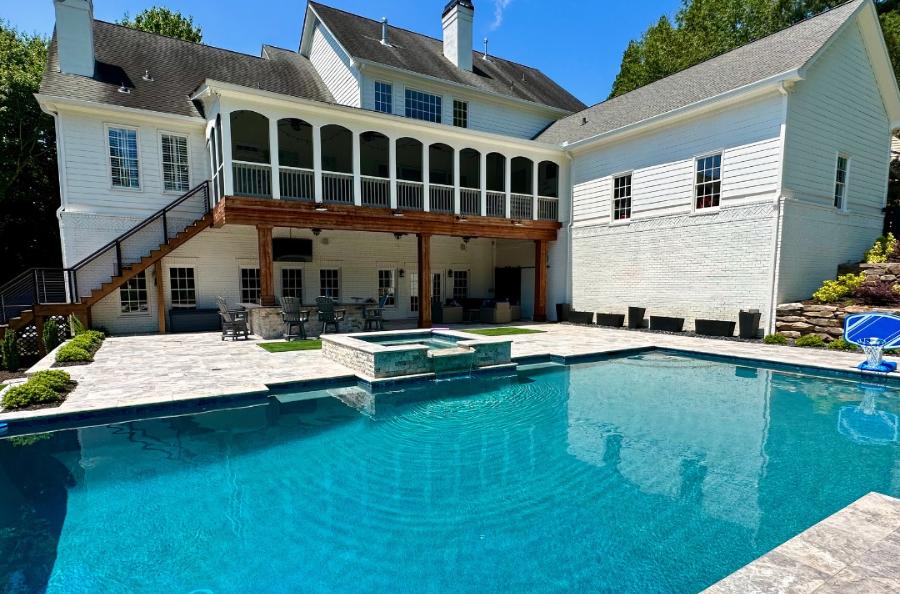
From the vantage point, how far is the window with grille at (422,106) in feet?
57.4

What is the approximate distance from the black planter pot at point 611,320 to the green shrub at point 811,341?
4961mm

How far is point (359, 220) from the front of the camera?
13523 millimetres

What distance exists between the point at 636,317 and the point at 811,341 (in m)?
4.65

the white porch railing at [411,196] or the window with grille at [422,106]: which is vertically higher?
the window with grille at [422,106]

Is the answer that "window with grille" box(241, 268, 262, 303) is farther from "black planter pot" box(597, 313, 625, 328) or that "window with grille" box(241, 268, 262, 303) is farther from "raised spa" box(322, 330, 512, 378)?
"black planter pot" box(597, 313, 625, 328)

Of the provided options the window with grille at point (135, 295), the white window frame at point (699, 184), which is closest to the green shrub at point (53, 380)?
the window with grille at point (135, 295)

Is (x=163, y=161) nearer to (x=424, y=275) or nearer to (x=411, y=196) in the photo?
(x=411, y=196)

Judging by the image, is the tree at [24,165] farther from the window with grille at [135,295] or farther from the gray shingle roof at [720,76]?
the gray shingle roof at [720,76]

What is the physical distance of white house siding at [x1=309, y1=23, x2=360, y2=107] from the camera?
54.2 feet

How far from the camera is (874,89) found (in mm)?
14195

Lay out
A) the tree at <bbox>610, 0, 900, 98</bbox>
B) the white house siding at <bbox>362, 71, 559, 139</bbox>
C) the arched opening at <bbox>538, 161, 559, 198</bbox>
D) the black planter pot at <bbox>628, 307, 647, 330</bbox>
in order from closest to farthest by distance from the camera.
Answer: the black planter pot at <bbox>628, 307, 647, 330</bbox> → the white house siding at <bbox>362, 71, 559, 139</bbox> → the arched opening at <bbox>538, 161, 559, 198</bbox> → the tree at <bbox>610, 0, 900, 98</bbox>

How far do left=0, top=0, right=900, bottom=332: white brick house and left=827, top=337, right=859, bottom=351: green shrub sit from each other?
5.34 ft

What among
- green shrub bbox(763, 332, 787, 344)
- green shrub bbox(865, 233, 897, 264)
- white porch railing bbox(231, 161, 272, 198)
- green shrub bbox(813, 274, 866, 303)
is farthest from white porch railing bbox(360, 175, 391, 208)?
green shrub bbox(865, 233, 897, 264)

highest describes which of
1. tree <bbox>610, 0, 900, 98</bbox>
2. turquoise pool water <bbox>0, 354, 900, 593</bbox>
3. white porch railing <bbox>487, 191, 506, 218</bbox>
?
tree <bbox>610, 0, 900, 98</bbox>
